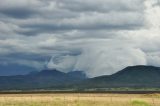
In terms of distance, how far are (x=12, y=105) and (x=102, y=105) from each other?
20.2 metres

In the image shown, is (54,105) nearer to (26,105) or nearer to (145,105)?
(26,105)

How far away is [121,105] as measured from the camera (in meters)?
89.2

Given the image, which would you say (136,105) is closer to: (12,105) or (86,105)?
(86,105)

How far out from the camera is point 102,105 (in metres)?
88.7

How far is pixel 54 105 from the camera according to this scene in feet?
288

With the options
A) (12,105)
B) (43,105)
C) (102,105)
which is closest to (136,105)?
(102,105)

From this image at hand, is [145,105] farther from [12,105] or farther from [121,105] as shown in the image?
[12,105]

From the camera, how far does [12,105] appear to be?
89.2 meters

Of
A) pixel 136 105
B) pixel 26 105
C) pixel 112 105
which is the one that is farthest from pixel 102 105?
pixel 26 105

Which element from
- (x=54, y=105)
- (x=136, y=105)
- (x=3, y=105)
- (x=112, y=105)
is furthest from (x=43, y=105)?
(x=136, y=105)

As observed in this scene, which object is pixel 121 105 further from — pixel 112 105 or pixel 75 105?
pixel 75 105

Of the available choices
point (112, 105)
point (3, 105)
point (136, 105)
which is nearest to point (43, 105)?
point (3, 105)

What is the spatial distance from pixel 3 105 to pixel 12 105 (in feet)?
6.53

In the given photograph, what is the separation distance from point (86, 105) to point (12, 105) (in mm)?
16752
